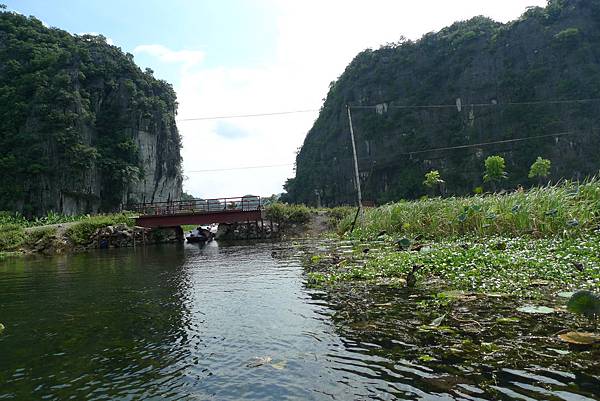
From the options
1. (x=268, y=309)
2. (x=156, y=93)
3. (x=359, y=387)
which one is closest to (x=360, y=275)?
(x=268, y=309)

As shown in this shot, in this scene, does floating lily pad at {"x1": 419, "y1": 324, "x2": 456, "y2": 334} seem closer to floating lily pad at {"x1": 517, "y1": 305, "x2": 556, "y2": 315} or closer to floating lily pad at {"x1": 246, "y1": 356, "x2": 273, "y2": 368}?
floating lily pad at {"x1": 517, "y1": 305, "x2": 556, "y2": 315}

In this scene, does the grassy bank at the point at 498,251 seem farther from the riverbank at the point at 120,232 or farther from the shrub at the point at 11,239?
the shrub at the point at 11,239

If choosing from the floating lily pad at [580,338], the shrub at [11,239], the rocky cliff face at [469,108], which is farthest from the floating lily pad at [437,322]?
the rocky cliff face at [469,108]

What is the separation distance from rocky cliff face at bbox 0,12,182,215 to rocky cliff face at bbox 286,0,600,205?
138 feet

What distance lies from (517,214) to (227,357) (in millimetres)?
10822

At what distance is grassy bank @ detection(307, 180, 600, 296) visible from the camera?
7.30m

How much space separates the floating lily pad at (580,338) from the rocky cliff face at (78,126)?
5718cm

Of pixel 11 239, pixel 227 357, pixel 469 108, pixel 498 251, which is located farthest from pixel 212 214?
pixel 469 108

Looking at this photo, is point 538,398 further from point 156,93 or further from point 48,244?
point 156,93

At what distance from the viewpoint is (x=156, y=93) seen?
6869 centimetres

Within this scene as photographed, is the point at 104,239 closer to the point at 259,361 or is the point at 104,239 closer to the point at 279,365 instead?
the point at 259,361

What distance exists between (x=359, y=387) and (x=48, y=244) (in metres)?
32.8

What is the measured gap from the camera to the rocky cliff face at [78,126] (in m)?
52.2

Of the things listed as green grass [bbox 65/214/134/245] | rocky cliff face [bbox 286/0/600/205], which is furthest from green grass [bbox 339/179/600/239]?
rocky cliff face [bbox 286/0/600/205]
